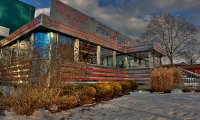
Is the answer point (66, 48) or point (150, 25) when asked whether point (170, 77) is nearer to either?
point (66, 48)

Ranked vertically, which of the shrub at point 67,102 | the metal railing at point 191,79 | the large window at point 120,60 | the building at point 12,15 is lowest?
the shrub at point 67,102

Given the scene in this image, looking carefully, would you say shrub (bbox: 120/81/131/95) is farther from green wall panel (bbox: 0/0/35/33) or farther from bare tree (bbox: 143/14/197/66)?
bare tree (bbox: 143/14/197/66)

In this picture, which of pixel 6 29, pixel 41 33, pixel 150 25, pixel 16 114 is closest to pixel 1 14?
pixel 6 29

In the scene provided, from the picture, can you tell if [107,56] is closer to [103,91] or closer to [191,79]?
[191,79]

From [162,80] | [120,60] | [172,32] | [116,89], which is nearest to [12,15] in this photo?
[120,60]

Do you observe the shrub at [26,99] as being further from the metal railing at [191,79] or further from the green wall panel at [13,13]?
the green wall panel at [13,13]

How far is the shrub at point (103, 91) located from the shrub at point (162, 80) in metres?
3.34

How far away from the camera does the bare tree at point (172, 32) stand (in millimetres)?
27750

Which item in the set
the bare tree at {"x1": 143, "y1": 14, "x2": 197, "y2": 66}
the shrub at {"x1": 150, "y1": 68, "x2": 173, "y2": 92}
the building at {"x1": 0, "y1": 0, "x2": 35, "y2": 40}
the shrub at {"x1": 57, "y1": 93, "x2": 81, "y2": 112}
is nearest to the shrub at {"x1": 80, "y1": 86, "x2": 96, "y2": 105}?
the shrub at {"x1": 57, "y1": 93, "x2": 81, "y2": 112}

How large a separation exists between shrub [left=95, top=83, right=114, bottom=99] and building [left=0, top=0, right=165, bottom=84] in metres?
0.68

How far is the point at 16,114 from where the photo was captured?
→ 172 inches

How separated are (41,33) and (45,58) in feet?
14.4

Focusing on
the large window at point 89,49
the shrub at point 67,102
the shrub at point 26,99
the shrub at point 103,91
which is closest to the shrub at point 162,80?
the shrub at point 103,91

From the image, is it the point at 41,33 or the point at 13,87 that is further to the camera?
the point at 41,33
